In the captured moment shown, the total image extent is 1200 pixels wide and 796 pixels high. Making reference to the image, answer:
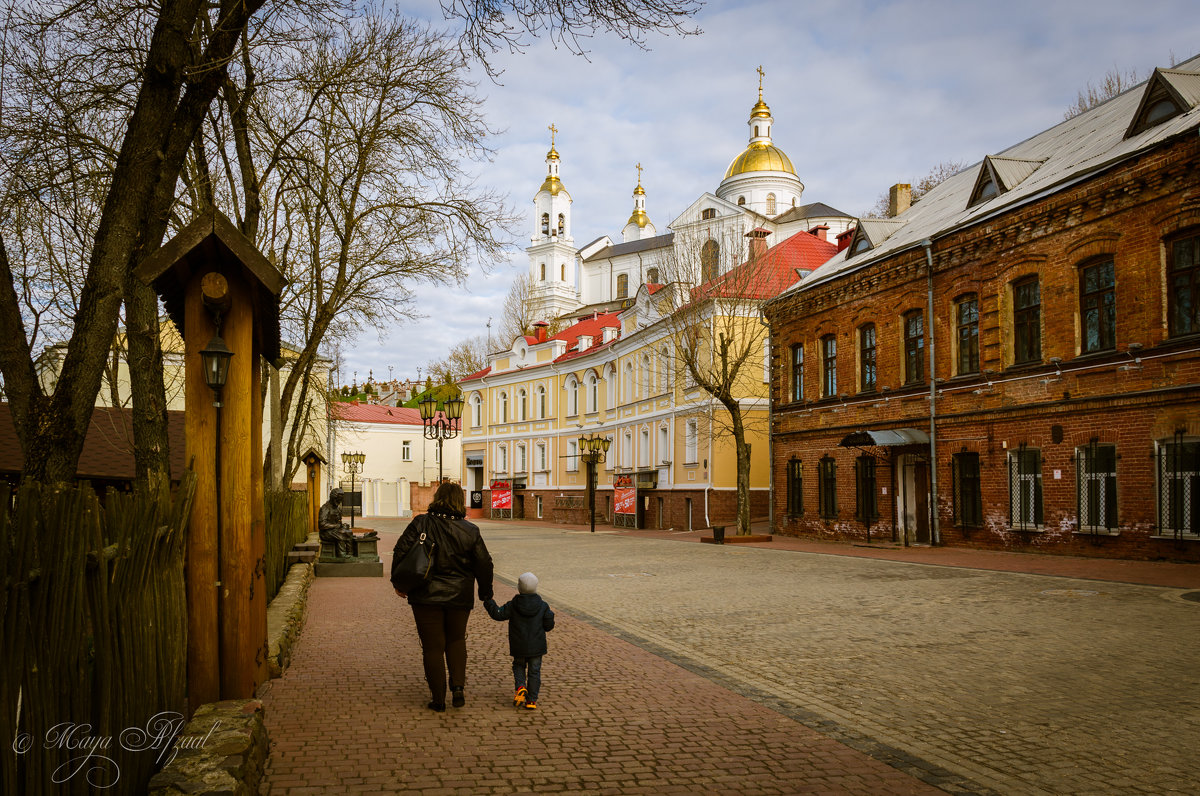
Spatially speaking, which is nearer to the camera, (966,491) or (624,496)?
(966,491)

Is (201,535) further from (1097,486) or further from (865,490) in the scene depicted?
(865,490)

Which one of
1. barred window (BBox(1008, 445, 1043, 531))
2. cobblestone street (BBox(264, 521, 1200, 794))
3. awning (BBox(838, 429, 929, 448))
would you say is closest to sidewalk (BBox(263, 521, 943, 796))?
cobblestone street (BBox(264, 521, 1200, 794))

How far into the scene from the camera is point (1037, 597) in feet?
44.4

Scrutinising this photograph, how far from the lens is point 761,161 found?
75.8 metres

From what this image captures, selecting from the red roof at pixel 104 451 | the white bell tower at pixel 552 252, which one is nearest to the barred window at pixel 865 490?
the red roof at pixel 104 451

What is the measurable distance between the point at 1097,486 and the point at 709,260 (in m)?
16.1

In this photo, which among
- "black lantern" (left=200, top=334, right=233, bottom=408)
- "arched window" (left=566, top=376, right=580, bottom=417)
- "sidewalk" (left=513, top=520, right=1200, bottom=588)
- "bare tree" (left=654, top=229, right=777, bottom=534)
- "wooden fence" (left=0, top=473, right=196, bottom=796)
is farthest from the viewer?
"arched window" (left=566, top=376, right=580, bottom=417)

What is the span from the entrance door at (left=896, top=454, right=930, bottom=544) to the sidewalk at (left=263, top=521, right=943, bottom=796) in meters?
17.3

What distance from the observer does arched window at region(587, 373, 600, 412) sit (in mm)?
52156

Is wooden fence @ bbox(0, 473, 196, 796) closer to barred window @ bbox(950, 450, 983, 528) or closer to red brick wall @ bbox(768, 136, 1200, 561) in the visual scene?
red brick wall @ bbox(768, 136, 1200, 561)

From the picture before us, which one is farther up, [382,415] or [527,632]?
[382,415]

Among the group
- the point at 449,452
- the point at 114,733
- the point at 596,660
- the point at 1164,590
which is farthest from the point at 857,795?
the point at 449,452

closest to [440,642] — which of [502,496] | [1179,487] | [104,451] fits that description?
[1179,487]

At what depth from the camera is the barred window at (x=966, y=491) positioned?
22.6 meters
